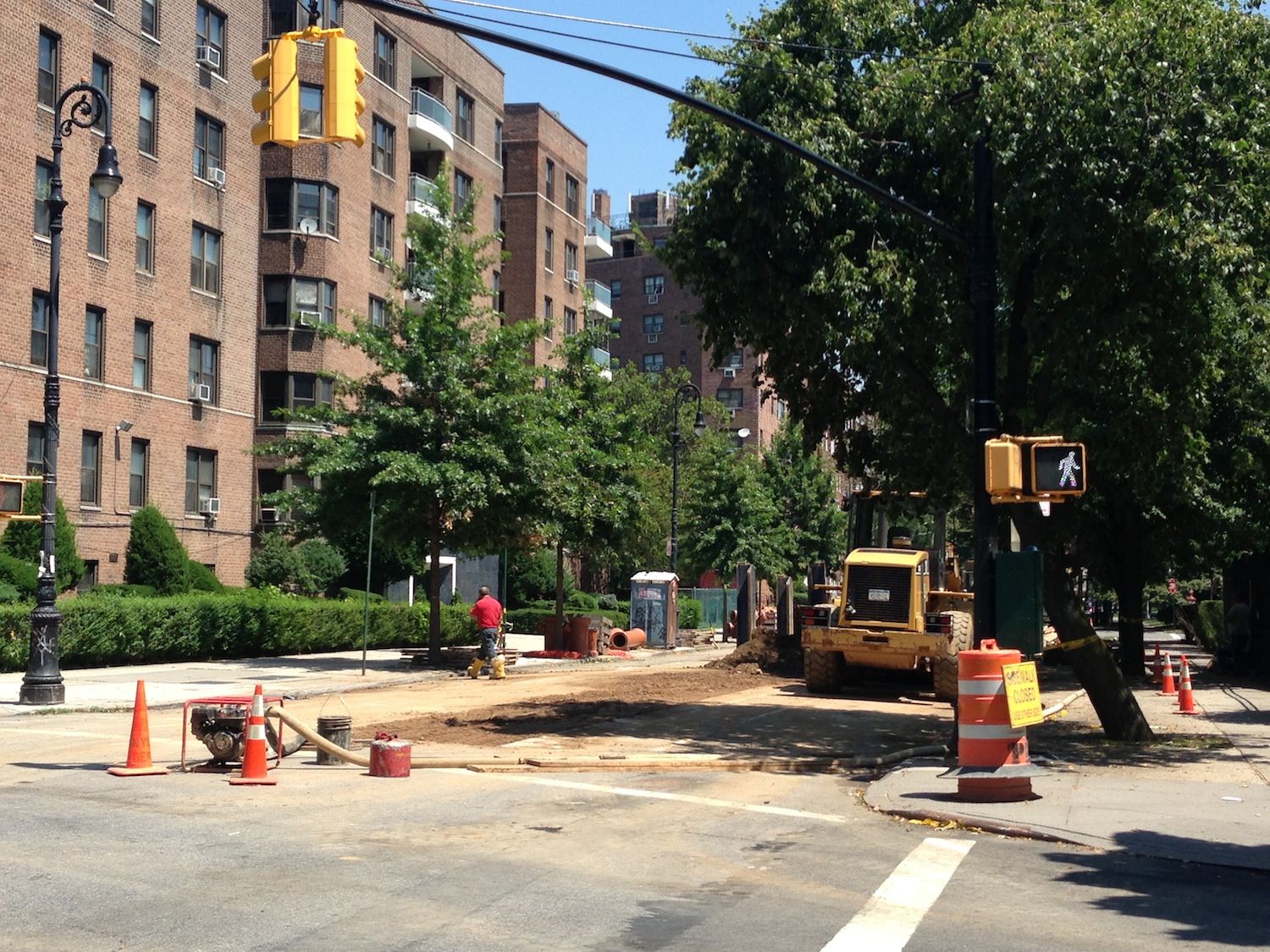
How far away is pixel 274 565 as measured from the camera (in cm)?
4122

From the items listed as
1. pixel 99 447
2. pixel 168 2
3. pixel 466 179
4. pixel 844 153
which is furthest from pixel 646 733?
pixel 466 179

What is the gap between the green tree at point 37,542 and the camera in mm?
32156

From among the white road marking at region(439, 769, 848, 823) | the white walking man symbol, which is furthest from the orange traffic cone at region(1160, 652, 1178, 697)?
the white road marking at region(439, 769, 848, 823)

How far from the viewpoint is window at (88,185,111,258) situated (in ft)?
119

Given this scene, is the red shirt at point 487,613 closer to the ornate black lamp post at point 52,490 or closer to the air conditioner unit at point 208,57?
the ornate black lamp post at point 52,490

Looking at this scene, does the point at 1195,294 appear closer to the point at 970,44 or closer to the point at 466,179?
the point at 970,44

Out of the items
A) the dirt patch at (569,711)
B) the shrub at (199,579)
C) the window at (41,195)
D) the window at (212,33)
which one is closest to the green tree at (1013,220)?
the dirt patch at (569,711)

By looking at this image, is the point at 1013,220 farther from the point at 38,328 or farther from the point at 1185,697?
the point at 38,328

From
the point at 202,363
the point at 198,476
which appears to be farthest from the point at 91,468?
the point at 202,363

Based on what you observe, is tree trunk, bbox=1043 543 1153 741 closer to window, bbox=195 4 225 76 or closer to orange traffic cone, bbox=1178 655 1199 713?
orange traffic cone, bbox=1178 655 1199 713

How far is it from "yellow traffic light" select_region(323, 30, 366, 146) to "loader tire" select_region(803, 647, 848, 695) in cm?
1578

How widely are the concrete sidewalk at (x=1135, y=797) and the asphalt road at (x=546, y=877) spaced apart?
1.07 feet

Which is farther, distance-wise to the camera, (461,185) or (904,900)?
(461,185)

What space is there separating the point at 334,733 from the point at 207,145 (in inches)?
1225
